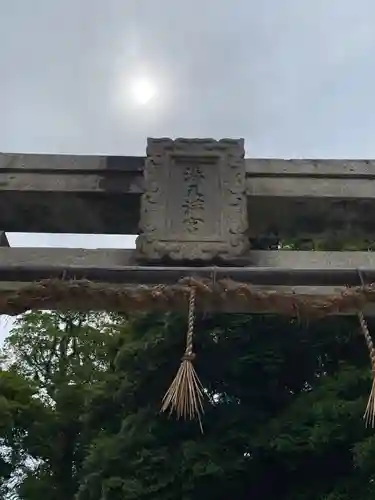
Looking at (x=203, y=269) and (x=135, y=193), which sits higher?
(x=135, y=193)

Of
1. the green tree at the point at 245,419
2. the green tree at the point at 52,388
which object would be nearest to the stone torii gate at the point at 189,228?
the green tree at the point at 245,419

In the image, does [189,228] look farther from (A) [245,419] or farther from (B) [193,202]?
(A) [245,419]

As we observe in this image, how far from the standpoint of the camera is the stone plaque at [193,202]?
10.1 ft

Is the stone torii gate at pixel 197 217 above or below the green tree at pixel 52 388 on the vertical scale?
below

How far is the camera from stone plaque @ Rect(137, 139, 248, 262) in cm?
306

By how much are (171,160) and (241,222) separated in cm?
49

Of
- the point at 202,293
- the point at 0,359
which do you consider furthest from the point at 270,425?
the point at 0,359

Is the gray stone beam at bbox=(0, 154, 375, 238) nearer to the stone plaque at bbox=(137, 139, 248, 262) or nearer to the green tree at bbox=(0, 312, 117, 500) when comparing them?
the stone plaque at bbox=(137, 139, 248, 262)

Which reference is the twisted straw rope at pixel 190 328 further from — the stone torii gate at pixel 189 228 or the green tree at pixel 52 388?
the green tree at pixel 52 388

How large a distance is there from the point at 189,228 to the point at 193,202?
0.48 feet

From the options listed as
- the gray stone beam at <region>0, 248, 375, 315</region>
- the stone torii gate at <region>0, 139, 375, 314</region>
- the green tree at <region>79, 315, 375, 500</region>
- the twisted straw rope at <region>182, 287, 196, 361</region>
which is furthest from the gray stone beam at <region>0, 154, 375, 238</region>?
the green tree at <region>79, 315, 375, 500</region>

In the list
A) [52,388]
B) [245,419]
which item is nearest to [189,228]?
[245,419]

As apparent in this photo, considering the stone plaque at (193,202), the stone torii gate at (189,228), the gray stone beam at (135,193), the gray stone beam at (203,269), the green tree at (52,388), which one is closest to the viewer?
the stone torii gate at (189,228)

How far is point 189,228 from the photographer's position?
315cm
